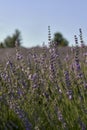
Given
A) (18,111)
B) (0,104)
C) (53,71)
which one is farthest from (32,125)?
(53,71)

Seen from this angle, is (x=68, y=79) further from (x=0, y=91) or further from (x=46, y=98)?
(x=0, y=91)

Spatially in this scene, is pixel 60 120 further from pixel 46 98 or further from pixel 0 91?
pixel 0 91

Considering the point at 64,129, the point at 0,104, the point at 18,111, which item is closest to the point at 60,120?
the point at 64,129

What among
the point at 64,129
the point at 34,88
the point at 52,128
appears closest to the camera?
the point at 64,129

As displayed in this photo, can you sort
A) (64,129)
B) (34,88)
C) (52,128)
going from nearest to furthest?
(64,129)
(52,128)
(34,88)

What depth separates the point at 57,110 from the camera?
10.6ft

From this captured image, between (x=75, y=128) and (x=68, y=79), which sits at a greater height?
(x=68, y=79)

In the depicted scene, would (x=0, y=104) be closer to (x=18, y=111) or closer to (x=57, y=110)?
(x=18, y=111)

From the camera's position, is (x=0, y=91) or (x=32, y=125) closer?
(x=32, y=125)

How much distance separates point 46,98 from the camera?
136 inches

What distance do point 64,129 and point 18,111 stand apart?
38cm

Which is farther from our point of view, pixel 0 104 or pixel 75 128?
pixel 0 104

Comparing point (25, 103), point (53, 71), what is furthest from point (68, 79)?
point (25, 103)

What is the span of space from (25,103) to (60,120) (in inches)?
16.6
